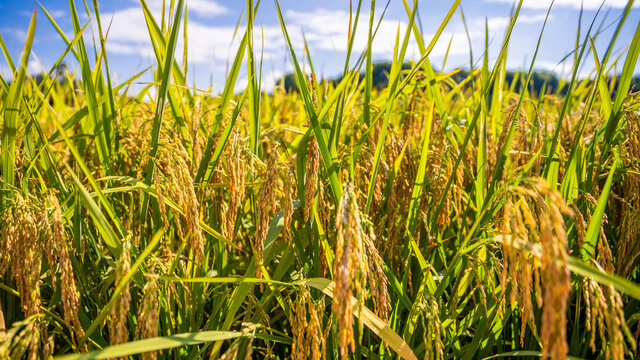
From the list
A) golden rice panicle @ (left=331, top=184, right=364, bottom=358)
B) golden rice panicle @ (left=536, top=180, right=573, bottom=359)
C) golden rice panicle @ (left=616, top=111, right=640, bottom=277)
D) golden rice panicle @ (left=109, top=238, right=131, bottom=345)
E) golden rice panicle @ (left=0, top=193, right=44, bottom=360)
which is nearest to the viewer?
golden rice panicle @ (left=536, top=180, right=573, bottom=359)

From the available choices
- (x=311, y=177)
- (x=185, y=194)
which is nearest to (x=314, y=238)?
(x=311, y=177)

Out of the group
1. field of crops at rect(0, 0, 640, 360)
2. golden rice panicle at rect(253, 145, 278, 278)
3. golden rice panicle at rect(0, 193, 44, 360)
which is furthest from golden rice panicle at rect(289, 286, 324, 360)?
golden rice panicle at rect(0, 193, 44, 360)

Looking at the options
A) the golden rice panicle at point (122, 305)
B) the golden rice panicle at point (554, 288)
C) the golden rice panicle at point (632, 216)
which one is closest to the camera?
the golden rice panicle at point (554, 288)

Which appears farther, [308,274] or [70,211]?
[308,274]

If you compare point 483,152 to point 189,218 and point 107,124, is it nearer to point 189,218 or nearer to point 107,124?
point 189,218

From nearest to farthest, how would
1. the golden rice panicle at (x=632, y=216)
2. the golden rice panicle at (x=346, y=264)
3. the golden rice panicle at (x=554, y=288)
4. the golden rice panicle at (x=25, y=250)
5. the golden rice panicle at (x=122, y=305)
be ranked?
the golden rice panicle at (x=554, y=288)
the golden rice panicle at (x=346, y=264)
the golden rice panicle at (x=122, y=305)
the golden rice panicle at (x=25, y=250)
the golden rice panicle at (x=632, y=216)

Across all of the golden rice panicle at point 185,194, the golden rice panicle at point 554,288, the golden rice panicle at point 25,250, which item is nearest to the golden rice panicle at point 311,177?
the golden rice panicle at point 185,194

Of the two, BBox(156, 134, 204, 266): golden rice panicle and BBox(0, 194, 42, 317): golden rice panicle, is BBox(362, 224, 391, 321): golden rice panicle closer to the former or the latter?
BBox(156, 134, 204, 266): golden rice panicle

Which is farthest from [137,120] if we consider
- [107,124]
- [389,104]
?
[389,104]

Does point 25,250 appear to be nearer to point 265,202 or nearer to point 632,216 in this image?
point 265,202

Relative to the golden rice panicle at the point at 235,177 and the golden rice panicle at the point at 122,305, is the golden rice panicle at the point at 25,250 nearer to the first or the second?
the golden rice panicle at the point at 122,305

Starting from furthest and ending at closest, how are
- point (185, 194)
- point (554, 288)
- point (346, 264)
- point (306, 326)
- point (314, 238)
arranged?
point (314, 238) → point (185, 194) → point (306, 326) → point (346, 264) → point (554, 288)

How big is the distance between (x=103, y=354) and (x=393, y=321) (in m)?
0.83

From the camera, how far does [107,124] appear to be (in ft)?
4.65
